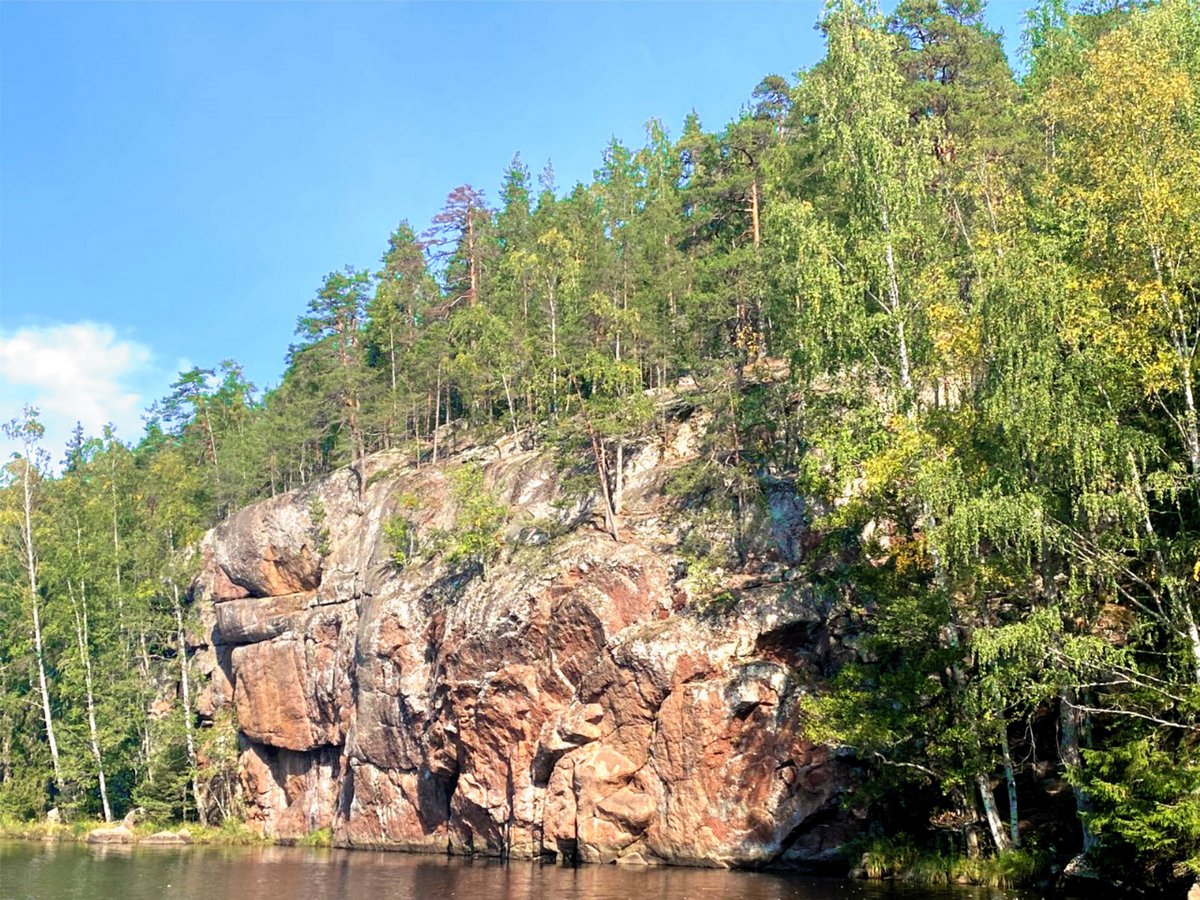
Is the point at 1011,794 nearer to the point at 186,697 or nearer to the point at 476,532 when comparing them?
the point at 476,532

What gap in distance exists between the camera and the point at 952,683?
31047mm

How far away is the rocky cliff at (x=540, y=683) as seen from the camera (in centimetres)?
3750

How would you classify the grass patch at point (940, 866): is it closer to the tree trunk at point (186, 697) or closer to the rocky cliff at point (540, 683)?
the rocky cliff at point (540, 683)

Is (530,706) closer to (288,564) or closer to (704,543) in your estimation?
(704,543)

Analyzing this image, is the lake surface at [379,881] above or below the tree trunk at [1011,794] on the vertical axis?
below

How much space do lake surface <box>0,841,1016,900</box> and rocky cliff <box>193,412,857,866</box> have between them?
241 cm

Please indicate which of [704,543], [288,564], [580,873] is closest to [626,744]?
[580,873]

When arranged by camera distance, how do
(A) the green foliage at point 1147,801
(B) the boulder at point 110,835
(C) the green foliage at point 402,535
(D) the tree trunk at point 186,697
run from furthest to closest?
(D) the tree trunk at point 186,697 < (B) the boulder at point 110,835 < (C) the green foliage at point 402,535 < (A) the green foliage at point 1147,801

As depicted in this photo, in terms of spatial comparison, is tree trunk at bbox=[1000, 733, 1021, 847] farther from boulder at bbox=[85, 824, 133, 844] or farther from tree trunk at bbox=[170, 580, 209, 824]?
boulder at bbox=[85, 824, 133, 844]

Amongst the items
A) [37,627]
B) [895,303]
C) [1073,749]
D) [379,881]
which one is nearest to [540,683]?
[379,881]

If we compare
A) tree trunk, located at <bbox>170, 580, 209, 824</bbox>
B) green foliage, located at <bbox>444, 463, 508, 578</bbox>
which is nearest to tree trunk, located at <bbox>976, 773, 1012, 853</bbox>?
green foliage, located at <bbox>444, 463, 508, 578</bbox>

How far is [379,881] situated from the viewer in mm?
36406

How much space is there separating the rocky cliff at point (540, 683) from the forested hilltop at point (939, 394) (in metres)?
2.11

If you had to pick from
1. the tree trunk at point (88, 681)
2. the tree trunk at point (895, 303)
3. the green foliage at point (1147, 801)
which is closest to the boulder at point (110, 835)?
the tree trunk at point (88, 681)
